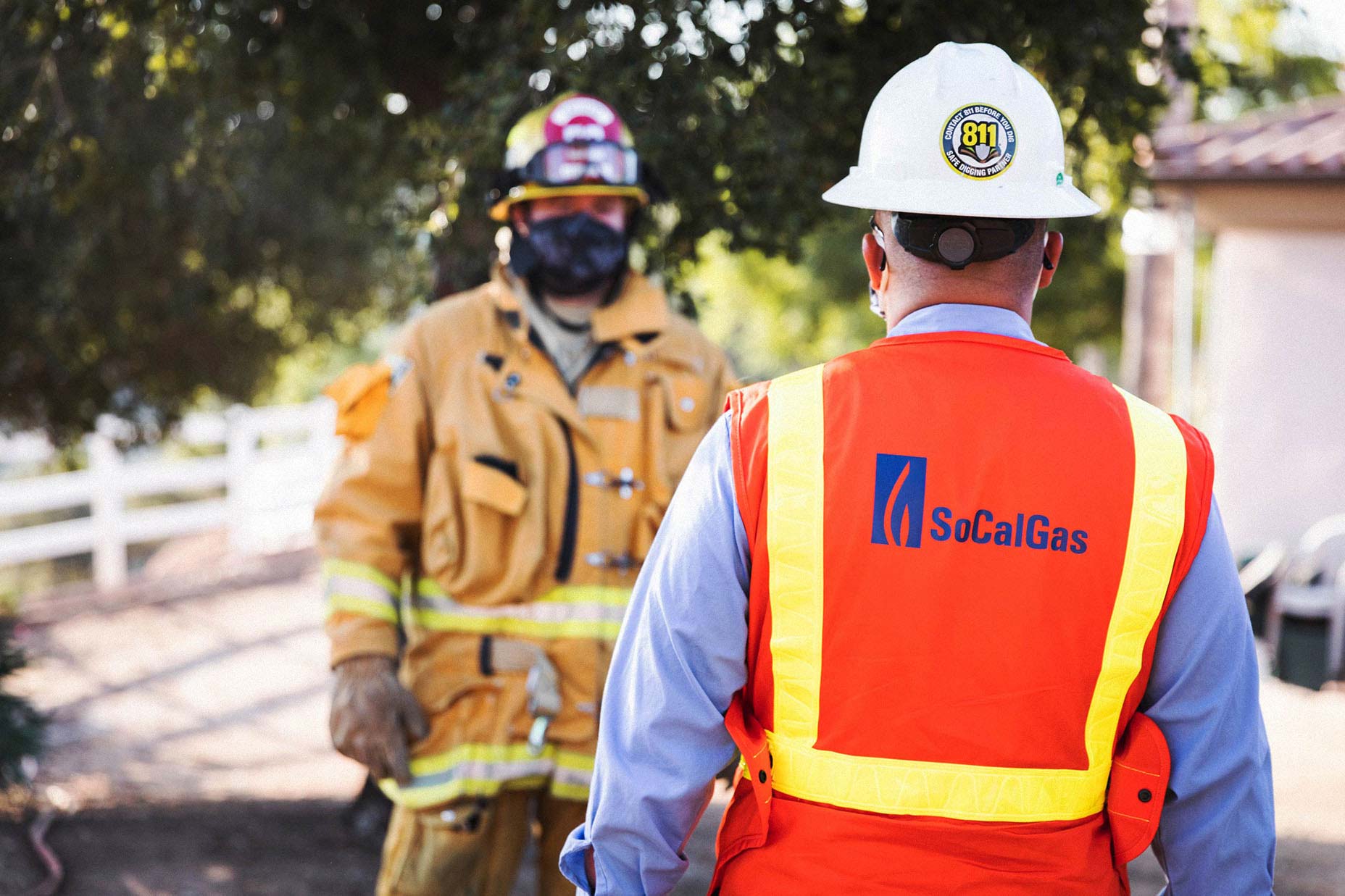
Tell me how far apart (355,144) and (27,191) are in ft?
4.57

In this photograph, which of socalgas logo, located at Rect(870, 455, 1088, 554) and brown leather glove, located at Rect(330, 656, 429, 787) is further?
brown leather glove, located at Rect(330, 656, 429, 787)

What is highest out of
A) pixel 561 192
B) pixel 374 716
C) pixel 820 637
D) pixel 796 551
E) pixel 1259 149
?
pixel 1259 149

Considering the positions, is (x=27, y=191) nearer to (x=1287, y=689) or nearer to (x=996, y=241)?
(x=996, y=241)

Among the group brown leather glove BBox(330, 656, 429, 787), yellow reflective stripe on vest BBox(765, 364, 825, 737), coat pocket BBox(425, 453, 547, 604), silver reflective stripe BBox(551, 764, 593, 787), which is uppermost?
yellow reflective stripe on vest BBox(765, 364, 825, 737)

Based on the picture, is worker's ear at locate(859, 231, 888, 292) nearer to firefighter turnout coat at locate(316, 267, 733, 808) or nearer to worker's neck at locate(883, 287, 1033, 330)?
worker's neck at locate(883, 287, 1033, 330)

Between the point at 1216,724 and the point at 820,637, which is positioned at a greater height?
the point at 820,637

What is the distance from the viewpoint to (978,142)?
1.78 metres

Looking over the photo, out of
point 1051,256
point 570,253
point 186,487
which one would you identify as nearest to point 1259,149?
point 570,253

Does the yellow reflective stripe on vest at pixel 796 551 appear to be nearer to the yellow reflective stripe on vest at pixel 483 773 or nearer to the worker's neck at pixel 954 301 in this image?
the worker's neck at pixel 954 301

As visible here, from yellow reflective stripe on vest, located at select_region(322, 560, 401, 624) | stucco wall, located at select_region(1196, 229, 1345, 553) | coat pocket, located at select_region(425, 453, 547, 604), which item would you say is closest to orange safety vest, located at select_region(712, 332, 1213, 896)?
coat pocket, located at select_region(425, 453, 547, 604)

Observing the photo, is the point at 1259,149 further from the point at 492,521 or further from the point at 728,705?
the point at 728,705

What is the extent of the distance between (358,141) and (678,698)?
14.2 feet

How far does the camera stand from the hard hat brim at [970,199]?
5.73 feet

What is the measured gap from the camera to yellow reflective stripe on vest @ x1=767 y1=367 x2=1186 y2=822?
1.67 metres
